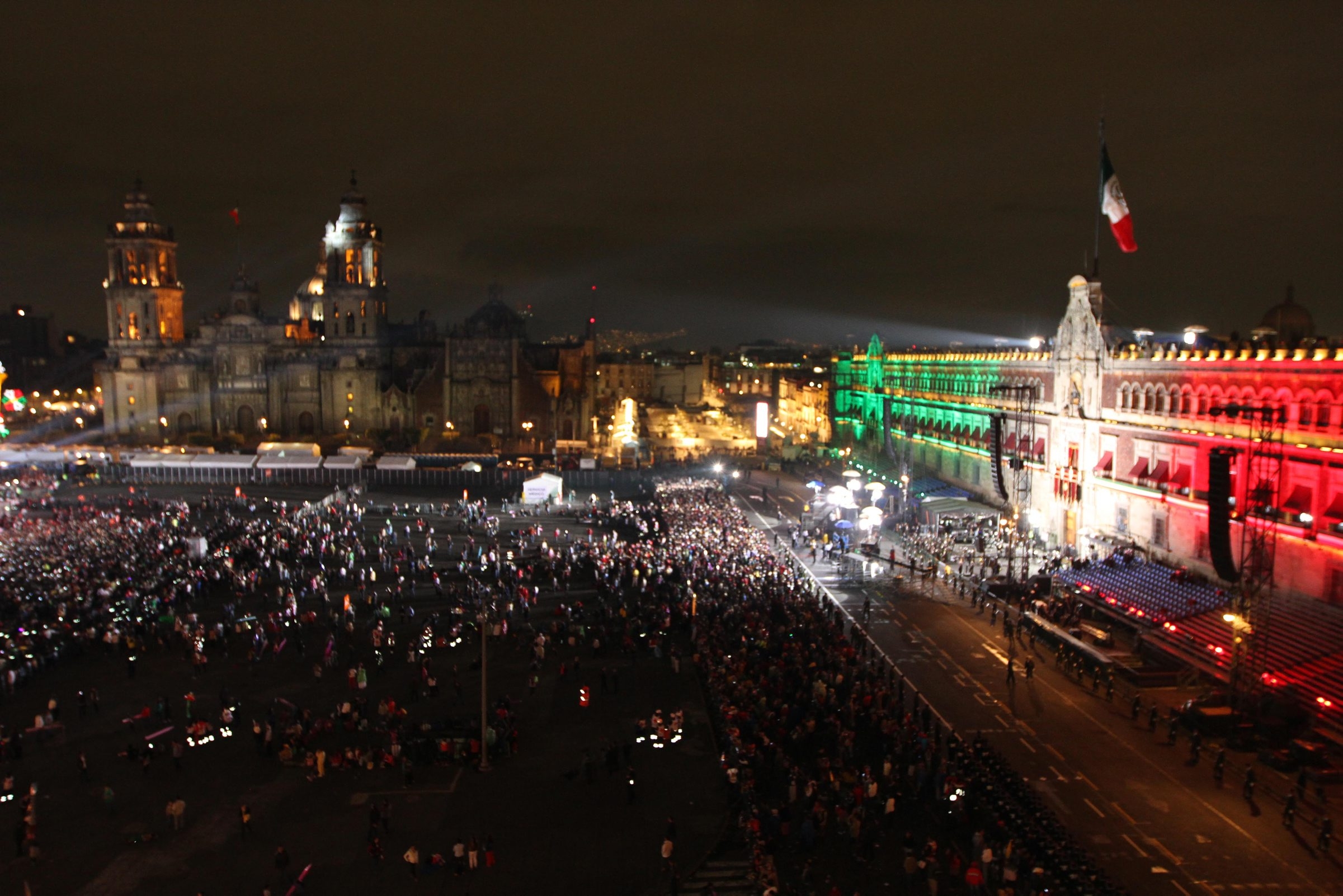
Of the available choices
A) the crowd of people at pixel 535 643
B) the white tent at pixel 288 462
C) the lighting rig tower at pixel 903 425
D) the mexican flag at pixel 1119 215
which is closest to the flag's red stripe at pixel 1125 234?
the mexican flag at pixel 1119 215

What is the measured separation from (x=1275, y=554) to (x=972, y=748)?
627 inches

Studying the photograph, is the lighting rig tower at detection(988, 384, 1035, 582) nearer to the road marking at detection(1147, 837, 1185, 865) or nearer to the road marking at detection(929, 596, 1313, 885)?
the road marking at detection(929, 596, 1313, 885)

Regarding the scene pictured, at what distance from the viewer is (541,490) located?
5869 centimetres

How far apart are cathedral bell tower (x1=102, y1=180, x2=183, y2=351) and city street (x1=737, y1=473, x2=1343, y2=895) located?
8927 centimetres

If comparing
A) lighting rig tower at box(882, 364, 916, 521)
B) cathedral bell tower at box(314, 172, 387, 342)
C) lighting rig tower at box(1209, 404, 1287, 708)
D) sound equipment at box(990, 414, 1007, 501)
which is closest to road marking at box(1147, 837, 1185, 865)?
lighting rig tower at box(1209, 404, 1287, 708)

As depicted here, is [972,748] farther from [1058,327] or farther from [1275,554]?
[1058,327]

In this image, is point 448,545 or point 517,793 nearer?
point 517,793

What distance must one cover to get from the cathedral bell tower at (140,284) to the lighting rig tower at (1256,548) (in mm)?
96899

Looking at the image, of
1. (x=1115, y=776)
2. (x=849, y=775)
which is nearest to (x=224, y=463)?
(x=849, y=775)

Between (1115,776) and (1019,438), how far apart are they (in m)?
23.1

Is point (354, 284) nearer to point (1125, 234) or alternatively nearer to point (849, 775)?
point (1125, 234)

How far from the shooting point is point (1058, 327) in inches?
1734

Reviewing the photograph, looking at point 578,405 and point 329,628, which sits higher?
point 578,405

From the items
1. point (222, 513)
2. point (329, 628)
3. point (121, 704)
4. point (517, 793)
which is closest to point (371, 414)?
point (222, 513)
